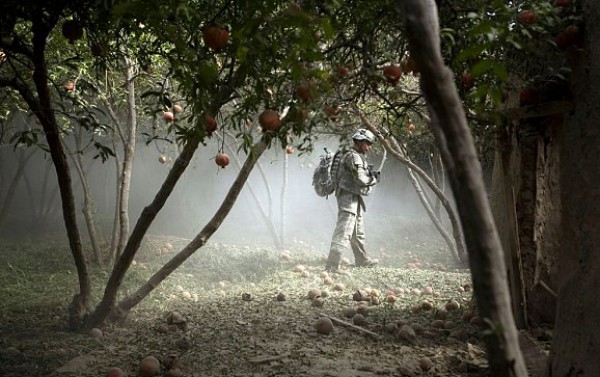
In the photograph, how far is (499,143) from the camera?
3.15 meters

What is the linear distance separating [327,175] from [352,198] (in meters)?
0.60

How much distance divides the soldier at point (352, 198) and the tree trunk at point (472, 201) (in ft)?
18.6

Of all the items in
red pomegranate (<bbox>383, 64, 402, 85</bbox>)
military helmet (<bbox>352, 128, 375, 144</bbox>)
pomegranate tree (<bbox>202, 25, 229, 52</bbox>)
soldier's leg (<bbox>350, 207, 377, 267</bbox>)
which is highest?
military helmet (<bbox>352, 128, 375, 144</bbox>)

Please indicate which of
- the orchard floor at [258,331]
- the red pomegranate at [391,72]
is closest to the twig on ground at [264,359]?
the orchard floor at [258,331]

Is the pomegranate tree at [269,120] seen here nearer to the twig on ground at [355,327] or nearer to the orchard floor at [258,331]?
the orchard floor at [258,331]

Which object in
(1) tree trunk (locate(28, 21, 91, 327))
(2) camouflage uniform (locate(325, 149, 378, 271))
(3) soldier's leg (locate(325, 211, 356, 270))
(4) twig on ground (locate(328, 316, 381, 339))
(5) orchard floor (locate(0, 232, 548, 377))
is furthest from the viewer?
(2) camouflage uniform (locate(325, 149, 378, 271))

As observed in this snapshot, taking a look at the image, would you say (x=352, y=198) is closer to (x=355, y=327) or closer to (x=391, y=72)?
(x=355, y=327)

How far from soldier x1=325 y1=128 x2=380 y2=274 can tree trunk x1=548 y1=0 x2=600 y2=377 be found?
445cm

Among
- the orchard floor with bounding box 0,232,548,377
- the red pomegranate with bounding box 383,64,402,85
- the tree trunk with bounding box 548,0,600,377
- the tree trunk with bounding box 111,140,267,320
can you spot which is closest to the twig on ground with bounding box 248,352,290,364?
the orchard floor with bounding box 0,232,548,377

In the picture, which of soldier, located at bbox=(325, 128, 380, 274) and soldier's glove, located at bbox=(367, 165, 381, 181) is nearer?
soldier, located at bbox=(325, 128, 380, 274)

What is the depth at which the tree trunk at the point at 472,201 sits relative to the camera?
4.19ft

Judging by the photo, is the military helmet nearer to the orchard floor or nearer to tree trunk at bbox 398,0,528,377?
the orchard floor

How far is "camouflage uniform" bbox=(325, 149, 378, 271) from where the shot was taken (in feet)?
23.5

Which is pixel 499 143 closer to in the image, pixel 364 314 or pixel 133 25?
pixel 364 314
